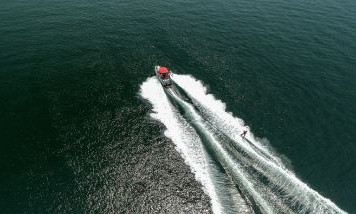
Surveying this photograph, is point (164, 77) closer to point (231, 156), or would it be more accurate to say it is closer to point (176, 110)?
point (176, 110)

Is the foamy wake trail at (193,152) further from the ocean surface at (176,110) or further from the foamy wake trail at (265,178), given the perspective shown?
the foamy wake trail at (265,178)

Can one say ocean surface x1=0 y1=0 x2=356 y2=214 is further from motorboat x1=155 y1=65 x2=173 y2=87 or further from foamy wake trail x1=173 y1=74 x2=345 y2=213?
motorboat x1=155 y1=65 x2=173 y2=87

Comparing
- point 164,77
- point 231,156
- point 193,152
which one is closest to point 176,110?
point 164,77

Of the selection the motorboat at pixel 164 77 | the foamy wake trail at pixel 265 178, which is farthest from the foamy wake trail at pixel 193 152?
the foamy wake trail at pixel 265 178

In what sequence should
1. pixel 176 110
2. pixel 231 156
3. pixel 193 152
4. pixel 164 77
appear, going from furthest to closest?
pixel 164 77 → pixel 176 110 → pixel 193 152 → pixel 231 156

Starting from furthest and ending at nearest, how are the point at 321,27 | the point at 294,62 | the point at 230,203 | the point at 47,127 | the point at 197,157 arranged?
1. the point at 321,27
2. the point at 294,62
3. the point at 47,127
4. the point at 197,157
5. the point at 230,203

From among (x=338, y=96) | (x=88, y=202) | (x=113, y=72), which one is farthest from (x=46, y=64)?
(x=338, y=96)

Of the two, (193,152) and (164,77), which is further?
(164,77)

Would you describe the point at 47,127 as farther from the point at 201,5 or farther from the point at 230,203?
the point at 201,5
